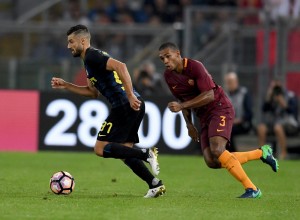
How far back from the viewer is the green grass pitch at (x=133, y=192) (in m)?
9.87

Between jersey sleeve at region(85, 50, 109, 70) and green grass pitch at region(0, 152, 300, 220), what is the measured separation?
1654 mm

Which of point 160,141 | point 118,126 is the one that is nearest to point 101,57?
point 118,126

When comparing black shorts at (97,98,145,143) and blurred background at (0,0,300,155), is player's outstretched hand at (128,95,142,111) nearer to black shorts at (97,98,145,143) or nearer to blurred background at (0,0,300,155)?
black shorts at (97,98,145,143)

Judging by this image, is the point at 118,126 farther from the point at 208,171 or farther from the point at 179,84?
the point at 208,171

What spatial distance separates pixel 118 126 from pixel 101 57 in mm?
918

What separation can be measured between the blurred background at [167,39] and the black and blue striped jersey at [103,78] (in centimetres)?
945

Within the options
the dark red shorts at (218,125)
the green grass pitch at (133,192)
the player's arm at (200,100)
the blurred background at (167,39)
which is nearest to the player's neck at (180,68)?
the player's arm at (200,100)

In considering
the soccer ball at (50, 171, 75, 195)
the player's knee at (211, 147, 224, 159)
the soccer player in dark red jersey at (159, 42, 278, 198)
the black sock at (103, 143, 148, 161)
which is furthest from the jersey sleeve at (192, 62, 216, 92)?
the soccer ball at (50, 171, 75, 195)

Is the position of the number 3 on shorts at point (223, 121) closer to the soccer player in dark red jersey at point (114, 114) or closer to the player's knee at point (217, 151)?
the player's knee at point (217, 151)

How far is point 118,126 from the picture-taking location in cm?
1173

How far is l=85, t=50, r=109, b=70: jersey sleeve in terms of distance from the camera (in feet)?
37.6

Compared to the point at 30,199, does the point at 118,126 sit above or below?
above

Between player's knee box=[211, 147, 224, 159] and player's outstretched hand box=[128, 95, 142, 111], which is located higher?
player's outstretched hand box=[128, 95, 142, 111]

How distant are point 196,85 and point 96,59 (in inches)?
54.8
